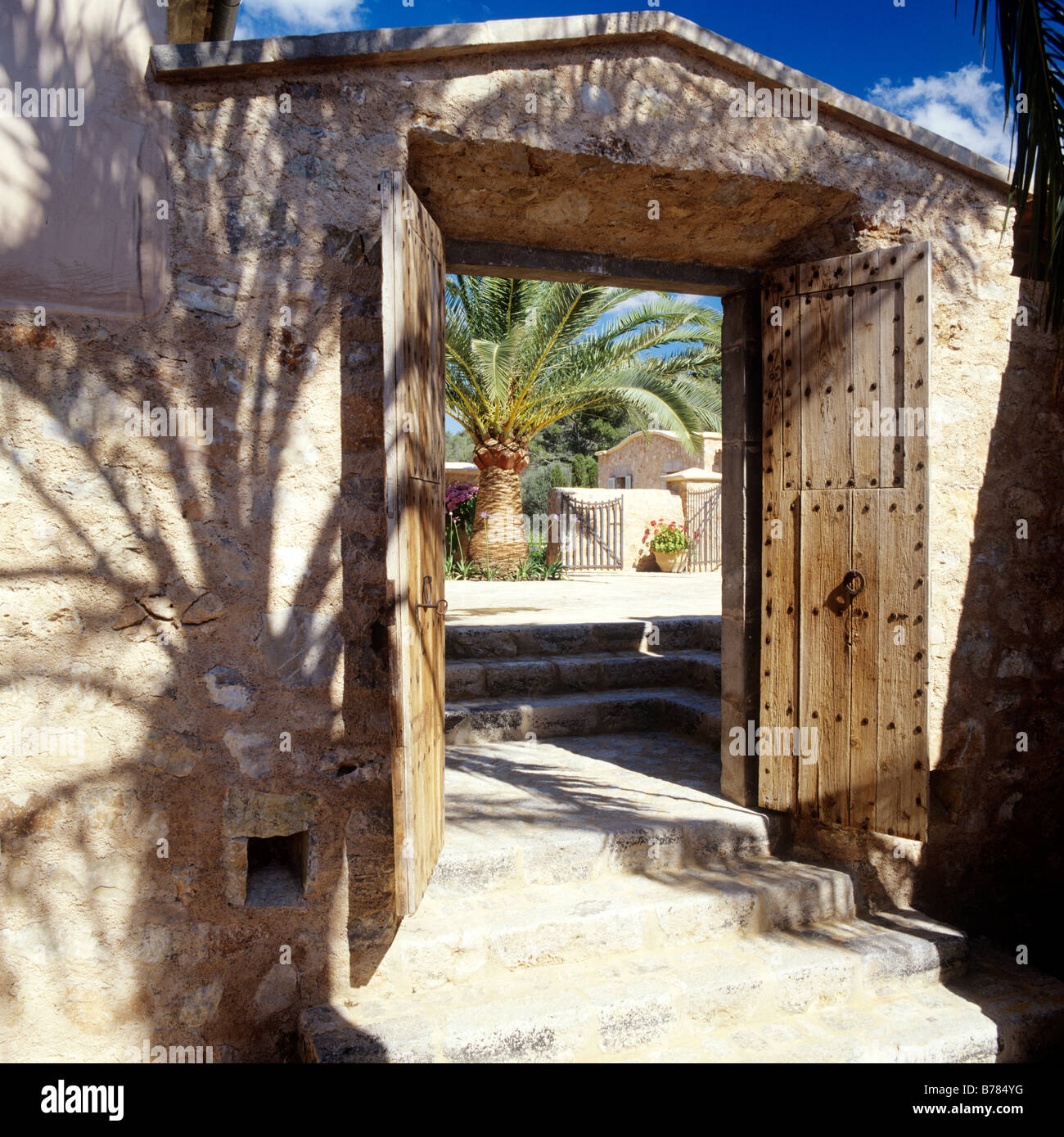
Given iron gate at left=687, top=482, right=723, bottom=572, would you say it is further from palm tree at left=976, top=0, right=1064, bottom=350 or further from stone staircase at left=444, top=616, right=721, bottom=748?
palm tree at left=976, top=0, right=1064, bottom=350

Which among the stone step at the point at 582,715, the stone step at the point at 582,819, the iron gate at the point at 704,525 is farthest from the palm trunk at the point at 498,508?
the stone step at the point at 582,819

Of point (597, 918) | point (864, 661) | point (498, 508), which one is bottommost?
point (597, 918)

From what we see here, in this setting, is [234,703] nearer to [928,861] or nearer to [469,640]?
[469,640]

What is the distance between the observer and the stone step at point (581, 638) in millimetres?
5746

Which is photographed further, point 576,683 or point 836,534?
point 576,683

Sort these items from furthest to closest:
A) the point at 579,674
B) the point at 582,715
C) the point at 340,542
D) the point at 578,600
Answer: the point at 578,600
the point at 579,674
the point at 582,715
the point at 340,542

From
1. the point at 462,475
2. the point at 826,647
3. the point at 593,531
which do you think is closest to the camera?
the point at 826,647

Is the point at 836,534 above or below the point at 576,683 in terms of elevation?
above

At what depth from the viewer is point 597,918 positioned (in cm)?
320

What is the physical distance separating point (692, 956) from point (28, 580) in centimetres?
278

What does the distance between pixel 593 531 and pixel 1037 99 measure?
12674 millimetres

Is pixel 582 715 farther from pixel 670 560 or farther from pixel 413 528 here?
pixel 670 560

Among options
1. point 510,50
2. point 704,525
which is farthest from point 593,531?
point 510,50

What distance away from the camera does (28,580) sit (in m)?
2.87
